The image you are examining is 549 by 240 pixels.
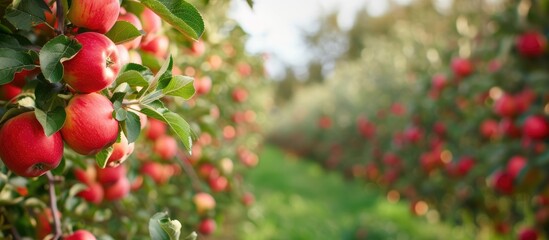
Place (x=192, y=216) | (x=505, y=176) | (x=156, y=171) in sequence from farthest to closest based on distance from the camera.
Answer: (x=505, y=176) < (x=192, y=216) < (x=156, y=171)

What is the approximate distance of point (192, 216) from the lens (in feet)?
6.98

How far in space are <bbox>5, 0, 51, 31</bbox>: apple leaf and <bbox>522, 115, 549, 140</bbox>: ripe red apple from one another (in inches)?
88.7

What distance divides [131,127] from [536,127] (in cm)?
217

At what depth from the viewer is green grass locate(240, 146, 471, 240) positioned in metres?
4.57

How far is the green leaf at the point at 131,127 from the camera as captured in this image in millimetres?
768

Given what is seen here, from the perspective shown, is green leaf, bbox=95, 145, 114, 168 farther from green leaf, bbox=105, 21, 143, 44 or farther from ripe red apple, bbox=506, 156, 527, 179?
ripe red apple, bbox=506, 156, 527, 179

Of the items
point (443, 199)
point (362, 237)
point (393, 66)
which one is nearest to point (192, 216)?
point (362, 237)

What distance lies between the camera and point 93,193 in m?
1.37

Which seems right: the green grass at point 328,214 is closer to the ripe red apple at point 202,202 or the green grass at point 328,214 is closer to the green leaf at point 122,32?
the ripe red apple at point 202,202

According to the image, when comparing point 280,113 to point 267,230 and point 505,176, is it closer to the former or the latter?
point 267,230

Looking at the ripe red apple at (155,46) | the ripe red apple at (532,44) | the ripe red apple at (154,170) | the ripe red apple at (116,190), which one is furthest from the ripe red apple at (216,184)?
the ripe red apple at (532,44)

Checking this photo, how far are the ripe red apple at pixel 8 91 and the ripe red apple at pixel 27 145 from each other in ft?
0.50

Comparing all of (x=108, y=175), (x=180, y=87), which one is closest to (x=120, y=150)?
(x=180, y=87)

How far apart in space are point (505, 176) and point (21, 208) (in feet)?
7.42
